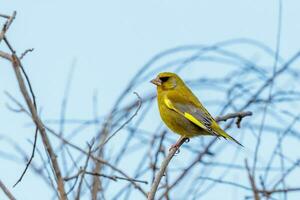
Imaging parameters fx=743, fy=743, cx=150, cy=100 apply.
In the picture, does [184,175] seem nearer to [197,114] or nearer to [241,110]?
[241,110]

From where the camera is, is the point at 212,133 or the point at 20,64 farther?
the point at 212,133

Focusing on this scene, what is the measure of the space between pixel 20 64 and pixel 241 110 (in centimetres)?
222

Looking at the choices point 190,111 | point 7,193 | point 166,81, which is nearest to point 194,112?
point 190,111

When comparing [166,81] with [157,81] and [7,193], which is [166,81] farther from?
[7,193]

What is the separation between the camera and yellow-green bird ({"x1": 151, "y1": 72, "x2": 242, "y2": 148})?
5.67 metres

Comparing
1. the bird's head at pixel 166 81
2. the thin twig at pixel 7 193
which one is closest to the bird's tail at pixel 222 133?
the bird's head at pixel 166 81

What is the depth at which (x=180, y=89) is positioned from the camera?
6.28 m

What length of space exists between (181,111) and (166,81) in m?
0.46

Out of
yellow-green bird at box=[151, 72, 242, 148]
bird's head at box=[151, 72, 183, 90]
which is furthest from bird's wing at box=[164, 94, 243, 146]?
bird's head at box=[151, 72, 183, 90]

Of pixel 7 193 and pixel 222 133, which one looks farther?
pixel 222 133

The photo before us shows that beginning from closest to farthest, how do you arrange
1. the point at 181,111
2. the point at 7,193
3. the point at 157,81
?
the point at 7,193 → the point at 181,111 → the point at 157,81

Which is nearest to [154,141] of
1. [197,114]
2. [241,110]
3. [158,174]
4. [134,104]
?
[134,104]

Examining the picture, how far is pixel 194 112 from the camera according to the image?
5.95 meters

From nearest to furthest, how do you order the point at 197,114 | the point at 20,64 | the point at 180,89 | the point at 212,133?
the point at 20,64 < the point at 212,133 < the point at 197,114 < the point at 180,89
